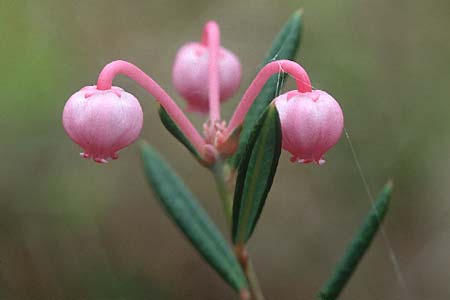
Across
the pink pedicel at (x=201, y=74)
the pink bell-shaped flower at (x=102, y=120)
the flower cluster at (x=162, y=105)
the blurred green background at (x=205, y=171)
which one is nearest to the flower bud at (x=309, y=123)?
the flower cluster at (x=162, y=105)

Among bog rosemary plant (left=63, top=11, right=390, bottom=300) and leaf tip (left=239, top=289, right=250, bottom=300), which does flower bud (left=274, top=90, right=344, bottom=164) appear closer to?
bog rosemary plant (left=63, top=11, right=390, bottom=300)

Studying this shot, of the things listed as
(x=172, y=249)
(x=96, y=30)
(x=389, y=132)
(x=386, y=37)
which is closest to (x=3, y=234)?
(x=172, y=249)

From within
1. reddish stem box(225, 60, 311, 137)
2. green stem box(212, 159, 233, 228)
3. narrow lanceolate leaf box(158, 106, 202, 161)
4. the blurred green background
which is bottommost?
the blurred green background

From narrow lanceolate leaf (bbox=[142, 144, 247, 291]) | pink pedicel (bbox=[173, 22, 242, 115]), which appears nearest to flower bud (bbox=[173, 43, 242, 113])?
pink pedicel (bbox=[173, 22, 242, 115])

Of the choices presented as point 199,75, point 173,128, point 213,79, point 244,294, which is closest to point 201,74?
point 199,75

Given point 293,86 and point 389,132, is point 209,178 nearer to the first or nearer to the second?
point 293,86

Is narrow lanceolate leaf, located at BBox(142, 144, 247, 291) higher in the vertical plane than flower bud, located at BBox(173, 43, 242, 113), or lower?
lower

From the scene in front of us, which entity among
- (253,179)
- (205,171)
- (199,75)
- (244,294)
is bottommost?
(205,171)

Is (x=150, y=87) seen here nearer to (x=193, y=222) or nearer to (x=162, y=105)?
(x=162, y=105)
